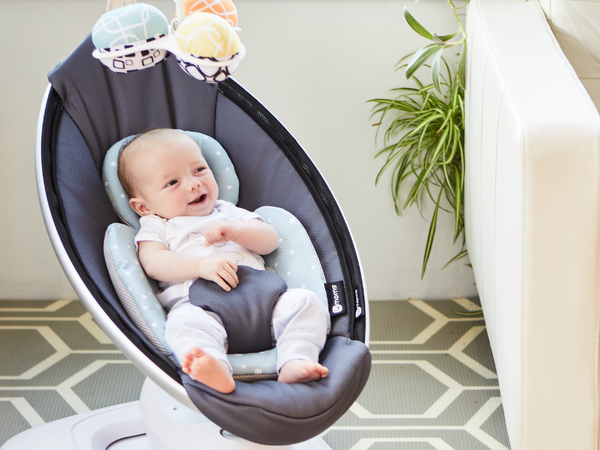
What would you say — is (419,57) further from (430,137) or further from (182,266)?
(182,266)

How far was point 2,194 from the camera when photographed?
1762 millimetres

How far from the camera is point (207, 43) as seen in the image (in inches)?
33.5

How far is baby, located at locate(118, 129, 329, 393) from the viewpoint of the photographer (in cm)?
95

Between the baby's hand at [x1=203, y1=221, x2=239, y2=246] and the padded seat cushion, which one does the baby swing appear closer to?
the padded seat cushion

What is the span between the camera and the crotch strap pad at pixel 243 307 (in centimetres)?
101

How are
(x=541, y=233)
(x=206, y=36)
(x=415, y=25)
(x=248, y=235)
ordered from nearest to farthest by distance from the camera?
(x=206, y=36) < (x=541, y=233) < (x=248, y=235) < (x=415, y=25)

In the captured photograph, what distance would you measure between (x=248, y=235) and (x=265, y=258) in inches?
4.4

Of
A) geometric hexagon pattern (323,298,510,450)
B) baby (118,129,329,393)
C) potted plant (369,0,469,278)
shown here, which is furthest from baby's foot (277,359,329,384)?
potted plant (369,0,469,278)

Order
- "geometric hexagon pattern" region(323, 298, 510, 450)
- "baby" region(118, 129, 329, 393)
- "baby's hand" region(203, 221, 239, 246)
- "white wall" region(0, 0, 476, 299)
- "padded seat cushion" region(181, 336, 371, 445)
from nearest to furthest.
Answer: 1. "padded seat cushion" region(181, 336, 371, 445)
2. "baby" region(118, 129, 329, 393)
3. "baby's hand" region(203, 221, 239, 246)
4. "geometric hexagon pattern" region(323, 298, 510, 450)
5. "white wall" region(0, 0, 476, 299)

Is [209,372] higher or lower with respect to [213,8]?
lower

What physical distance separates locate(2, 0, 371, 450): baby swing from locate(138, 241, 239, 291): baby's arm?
39 mm

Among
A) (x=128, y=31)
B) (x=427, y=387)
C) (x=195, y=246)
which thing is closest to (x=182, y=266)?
(x=195, y=246)

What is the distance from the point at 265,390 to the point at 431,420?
0.68 m

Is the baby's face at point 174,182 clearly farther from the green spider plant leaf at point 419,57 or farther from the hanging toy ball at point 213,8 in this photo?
the green spider plant leaf at point 419,57
